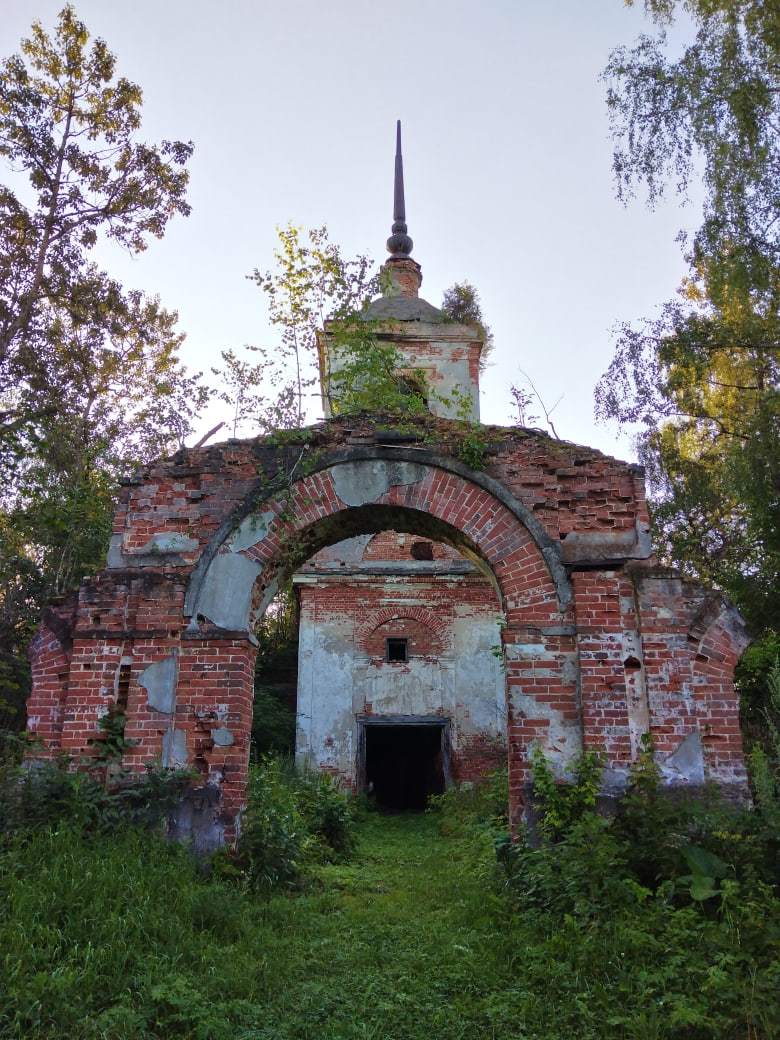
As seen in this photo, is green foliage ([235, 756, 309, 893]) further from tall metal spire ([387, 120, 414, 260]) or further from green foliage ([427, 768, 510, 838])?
tall metal spire ([387, 120, 414, 260])

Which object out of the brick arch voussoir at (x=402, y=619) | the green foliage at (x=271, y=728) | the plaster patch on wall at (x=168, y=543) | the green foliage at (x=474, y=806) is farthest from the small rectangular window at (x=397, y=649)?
the plaster patch on wall at (x=168, y=543)

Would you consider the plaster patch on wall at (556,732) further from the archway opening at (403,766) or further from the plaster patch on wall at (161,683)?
the archway opening at (403,766)

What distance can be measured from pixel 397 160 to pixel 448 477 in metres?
17.6

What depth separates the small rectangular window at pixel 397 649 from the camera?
15.6m

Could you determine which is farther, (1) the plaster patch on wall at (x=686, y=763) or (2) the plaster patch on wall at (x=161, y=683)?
→ (2) the plaster patch on wall at (x=161, y=683)

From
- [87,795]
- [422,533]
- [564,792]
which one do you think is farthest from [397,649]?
[87,795]

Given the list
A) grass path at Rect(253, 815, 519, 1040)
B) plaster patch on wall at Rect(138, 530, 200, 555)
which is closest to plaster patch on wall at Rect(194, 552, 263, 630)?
plaster patch on wall at Rect(138, 530, 200, 555)

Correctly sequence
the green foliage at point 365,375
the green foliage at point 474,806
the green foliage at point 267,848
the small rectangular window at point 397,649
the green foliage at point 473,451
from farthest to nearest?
the small rectangular window at point 397,649, the green foliage at point 474,806, the green foliage at point 365,375, the green foliage at point 473,451, the green foliage at point 267,848

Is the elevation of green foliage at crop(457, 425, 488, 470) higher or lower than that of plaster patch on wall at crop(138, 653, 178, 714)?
higher

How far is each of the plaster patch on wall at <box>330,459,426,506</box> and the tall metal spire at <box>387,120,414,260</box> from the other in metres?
14.2

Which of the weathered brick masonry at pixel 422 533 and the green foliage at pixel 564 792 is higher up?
the weathered brick masonry at pixel 422 533

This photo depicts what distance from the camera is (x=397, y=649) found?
15727 mm

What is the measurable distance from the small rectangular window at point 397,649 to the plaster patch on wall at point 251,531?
8502mm

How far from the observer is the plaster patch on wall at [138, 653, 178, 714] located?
22.7 ft
